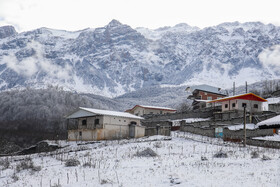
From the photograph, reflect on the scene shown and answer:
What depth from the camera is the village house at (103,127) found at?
49.6 m

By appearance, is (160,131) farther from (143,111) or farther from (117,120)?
(143,111)

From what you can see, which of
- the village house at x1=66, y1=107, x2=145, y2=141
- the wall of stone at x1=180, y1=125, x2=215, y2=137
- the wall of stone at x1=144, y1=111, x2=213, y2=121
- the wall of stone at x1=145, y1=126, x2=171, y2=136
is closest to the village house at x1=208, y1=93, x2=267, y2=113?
the wall of stone at x1=144, y1=111, x2=213, y2=121

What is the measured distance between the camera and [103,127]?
4972cm

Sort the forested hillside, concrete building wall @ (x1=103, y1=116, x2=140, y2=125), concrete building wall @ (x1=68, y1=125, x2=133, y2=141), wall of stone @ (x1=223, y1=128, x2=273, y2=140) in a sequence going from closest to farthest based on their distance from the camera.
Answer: wall of stone @ (x1=223, y1=128, x2=273, y2=140) → concrete building wall @ (x1=68, y1=125, x2=133, y2=141) → concrete building wall @ (x1=103, y1=116, x2=140, y2=125) → the forested hillside

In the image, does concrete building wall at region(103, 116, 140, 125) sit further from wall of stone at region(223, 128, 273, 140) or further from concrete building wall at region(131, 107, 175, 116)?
concrete building wall at region(131, 107, 175, 116)

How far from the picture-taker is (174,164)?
71.5 ft

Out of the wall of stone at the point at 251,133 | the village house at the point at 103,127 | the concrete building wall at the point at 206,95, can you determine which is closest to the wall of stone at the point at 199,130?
the wall of stone at the point at 251,133

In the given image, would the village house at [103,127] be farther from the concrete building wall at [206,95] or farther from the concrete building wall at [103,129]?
the concrete building wall at [206,95]

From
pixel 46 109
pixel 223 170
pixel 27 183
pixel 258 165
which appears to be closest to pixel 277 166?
pixel 258 165

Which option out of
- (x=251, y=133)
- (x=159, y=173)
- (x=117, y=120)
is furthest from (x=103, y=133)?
(x=159, y=173)

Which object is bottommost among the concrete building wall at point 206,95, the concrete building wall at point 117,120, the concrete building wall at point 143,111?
the concrete building wall at point 117,120

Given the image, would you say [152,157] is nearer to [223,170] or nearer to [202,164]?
[202,164]

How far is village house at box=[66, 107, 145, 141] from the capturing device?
49647 millimetres

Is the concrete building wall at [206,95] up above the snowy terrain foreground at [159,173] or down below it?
above
